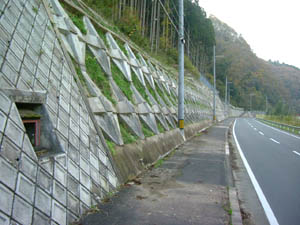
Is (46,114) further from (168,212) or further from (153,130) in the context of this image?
(153,130)

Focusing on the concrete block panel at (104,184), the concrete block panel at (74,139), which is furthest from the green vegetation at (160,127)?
the concrete block panel at (74,139)

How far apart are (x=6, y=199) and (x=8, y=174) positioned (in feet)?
0.93

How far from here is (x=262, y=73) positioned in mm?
129625

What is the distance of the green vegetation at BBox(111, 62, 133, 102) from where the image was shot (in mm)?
8586

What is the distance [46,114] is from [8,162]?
1.23 metres

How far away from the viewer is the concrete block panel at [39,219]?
2.90 meters

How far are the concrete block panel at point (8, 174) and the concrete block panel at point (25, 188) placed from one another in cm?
8

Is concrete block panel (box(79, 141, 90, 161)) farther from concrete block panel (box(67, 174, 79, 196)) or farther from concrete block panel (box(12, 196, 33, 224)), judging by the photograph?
concrete block panel (box(12, 196, 33, 224))

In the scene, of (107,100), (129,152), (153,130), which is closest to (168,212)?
(129,152)

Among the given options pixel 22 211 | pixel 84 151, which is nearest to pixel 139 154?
pixel 84 151

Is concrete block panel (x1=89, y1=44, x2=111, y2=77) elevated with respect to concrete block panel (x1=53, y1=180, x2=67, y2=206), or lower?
elevated

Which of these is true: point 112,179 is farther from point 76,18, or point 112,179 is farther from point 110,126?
point 76,18

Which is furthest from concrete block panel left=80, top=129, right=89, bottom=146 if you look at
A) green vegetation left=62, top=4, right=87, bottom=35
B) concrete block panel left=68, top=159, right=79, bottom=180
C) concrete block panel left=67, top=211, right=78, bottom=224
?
green vegetation left=62, top=4, right=87, bottom=35

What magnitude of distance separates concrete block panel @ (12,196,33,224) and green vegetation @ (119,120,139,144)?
3.82 meters
